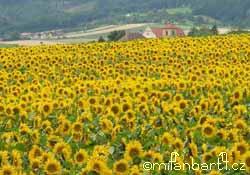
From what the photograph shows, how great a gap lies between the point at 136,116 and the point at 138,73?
21.9 feet

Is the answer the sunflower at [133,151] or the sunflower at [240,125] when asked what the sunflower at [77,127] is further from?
the sunflower at [240,125]

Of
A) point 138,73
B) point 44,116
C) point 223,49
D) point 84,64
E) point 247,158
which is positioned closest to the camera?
point 247,158

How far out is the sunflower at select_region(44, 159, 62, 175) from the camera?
308 inches

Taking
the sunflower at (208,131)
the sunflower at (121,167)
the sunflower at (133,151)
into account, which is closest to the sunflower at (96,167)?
the sunflower at (121,167)

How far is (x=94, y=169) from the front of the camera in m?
7.59

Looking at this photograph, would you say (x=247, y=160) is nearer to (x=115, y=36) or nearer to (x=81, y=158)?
(x=81, y=158)

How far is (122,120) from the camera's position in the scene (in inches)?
402

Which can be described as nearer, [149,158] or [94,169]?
[94,169]

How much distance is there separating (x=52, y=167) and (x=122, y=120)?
2496 millimetres

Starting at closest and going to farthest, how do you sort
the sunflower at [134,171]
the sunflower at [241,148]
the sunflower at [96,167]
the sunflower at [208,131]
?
1. the sunflower at [134,171]
2. the sunflower at [96,167]
3. the sunflower at [241,148]
4. the sunflower at [208,131]

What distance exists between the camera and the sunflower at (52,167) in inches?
308

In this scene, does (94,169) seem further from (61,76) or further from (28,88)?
(61,76)

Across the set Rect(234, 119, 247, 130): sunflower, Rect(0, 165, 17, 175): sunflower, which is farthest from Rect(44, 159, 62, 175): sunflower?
Rect(234, 119, 247, 130): sunflower

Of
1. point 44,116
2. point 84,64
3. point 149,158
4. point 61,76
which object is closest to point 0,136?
point 44,116
